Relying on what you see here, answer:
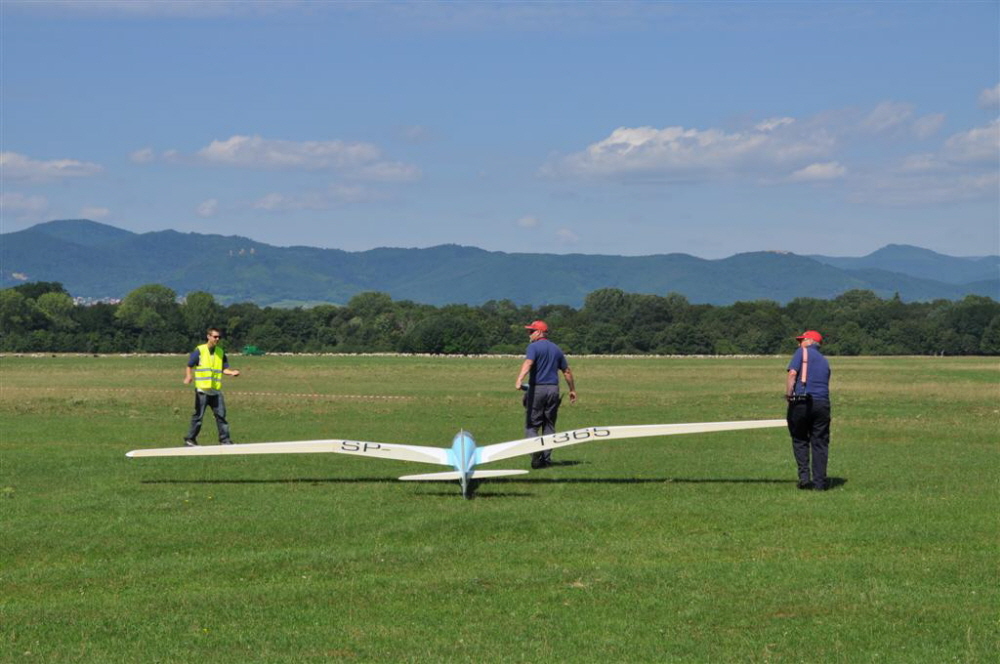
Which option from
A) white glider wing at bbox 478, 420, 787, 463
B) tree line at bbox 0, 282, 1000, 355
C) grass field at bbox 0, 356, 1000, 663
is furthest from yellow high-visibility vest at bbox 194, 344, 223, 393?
tree line at bbox 0, 282, 1000, 355

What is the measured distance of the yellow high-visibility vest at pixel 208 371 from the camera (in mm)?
21719

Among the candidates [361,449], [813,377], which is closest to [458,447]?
[361,449]

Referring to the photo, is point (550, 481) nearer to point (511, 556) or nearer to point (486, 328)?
point (511, 556)

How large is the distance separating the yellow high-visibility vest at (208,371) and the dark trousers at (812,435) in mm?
10199

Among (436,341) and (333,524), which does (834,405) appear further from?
(436,341)

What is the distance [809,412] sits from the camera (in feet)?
52.7

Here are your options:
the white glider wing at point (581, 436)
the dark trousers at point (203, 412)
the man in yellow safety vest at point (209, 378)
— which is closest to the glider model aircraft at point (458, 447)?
the white glider wing at point (581, 436)

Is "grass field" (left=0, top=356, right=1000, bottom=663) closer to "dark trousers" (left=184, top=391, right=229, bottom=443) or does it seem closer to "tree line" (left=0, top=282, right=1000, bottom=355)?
"dark trousers" (left=184, top=391, right=229, bottom=443)

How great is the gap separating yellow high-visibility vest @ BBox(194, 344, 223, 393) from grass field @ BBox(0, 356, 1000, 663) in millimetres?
1685

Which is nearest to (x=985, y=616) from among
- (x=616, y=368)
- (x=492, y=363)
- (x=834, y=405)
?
(x=834, y=405)

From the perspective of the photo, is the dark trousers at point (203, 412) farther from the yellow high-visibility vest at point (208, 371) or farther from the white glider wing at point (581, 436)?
the white glider wing at point (581, 436)

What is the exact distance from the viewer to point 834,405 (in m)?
36.6

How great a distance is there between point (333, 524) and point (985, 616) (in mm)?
6816

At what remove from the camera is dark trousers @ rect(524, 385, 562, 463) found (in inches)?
735
